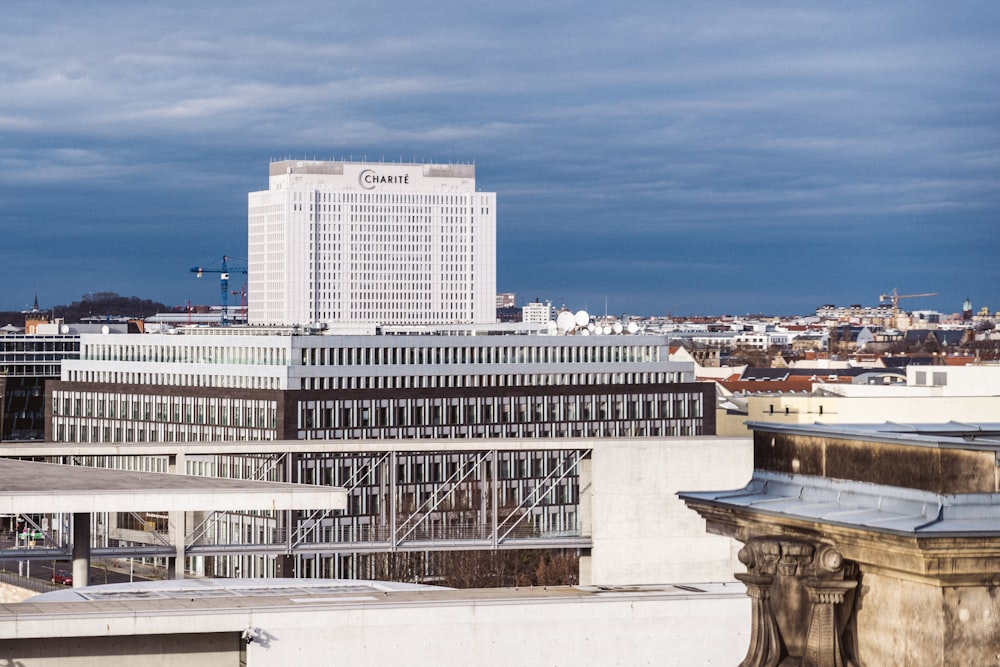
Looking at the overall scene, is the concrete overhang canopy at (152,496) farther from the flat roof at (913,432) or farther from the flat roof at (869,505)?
the flat roof at (869,505)

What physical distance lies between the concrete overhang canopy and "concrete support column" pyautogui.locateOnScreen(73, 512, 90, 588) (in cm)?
82

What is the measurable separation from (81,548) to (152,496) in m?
3.15

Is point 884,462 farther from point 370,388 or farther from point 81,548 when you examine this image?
point 370,388

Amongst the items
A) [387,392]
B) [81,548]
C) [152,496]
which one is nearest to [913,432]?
[152,496]

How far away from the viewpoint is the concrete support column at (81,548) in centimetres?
2864

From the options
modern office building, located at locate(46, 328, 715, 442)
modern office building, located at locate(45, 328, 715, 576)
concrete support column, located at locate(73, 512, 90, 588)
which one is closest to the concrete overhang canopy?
concrete support column, located at locate(73, 512, 90, 588)

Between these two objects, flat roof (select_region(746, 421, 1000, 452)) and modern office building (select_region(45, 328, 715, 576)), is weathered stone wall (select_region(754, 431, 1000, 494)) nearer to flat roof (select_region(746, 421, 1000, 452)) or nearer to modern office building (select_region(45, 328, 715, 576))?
flat roof (select_region(746, 421, 1000, 452))

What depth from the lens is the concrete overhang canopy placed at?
26.0 m

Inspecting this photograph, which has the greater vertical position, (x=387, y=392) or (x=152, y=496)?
(x=387, y=392)

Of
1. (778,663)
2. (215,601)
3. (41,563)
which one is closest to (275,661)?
(215,601)

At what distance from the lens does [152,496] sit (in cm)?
2647

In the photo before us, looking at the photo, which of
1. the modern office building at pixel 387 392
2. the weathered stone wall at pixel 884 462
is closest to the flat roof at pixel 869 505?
the weathered stone wall at pixel 884 462

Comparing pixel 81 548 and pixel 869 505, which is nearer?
pixel 869 505

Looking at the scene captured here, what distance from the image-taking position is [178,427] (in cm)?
14950
